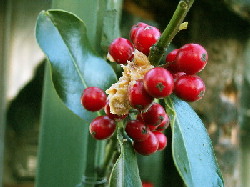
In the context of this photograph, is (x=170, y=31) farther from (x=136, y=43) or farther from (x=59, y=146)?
(x=59, y=146)

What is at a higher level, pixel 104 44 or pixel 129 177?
pixel 104 44

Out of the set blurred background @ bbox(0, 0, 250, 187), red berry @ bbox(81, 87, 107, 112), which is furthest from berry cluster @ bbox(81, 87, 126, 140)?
blurred background @ bbox(0, 0, 250, 187)

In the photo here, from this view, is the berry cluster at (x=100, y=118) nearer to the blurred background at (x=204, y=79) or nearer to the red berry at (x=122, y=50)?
the red berry at (x=122, y=50)

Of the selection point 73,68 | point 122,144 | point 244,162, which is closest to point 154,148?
point 122,144

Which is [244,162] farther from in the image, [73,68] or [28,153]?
[73,68]

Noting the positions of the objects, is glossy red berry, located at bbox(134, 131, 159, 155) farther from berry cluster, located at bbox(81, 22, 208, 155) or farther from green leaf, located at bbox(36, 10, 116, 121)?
green leaf, located at bbox(36, 10, 116, 121)


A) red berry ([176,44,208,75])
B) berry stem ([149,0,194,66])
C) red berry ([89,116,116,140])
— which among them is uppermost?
berry stem ([149,0,194,66])
